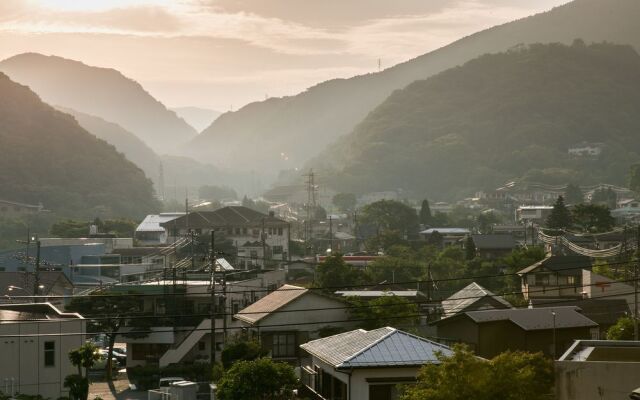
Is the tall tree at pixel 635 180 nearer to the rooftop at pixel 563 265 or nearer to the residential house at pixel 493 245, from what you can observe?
the residential house at pixel 493 245

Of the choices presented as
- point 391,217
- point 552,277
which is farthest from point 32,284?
point 391,217

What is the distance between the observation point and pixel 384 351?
736 inches

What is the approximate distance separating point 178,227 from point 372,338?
58.3 metres

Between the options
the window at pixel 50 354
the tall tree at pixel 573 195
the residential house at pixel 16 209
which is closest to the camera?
the window at pixel 50 354

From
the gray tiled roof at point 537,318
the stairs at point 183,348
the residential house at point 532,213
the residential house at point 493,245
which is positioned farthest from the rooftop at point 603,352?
the residential house at point 532,213

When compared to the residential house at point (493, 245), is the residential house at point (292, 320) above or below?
below

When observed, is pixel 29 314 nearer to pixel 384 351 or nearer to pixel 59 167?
pixel 384 351

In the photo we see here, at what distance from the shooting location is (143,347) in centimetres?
3388

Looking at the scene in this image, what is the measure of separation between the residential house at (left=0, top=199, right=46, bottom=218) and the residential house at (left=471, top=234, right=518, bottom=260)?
5989cm

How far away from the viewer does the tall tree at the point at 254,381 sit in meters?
19.5

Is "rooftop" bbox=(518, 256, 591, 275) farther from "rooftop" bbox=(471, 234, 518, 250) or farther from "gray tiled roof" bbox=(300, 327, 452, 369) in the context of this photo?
"rooftop" bbox=(471, 234, 518, 250)

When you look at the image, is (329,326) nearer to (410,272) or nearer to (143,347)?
(143,347)

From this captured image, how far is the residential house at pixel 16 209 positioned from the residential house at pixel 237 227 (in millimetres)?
39155

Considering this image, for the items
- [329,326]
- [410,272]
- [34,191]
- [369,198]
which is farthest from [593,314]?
[369,198]
